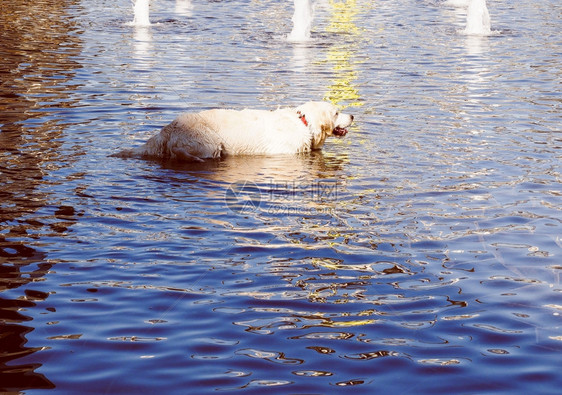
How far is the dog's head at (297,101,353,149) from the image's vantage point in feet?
42.2

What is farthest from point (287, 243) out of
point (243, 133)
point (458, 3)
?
point (458, 3)

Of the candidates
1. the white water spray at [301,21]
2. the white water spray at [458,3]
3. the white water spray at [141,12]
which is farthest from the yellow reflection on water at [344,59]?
the white water spray at [141,12]

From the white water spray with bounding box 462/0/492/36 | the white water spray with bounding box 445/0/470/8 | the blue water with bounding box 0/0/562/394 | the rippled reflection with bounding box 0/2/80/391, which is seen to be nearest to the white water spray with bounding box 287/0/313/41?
the white water spray with bounding box 462/0/492/36

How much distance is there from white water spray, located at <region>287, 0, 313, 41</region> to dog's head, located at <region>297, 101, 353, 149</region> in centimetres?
Result: 1261

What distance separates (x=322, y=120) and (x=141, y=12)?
16831 millimetres

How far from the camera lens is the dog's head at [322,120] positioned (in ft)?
42.2

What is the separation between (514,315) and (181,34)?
2058 centimetres

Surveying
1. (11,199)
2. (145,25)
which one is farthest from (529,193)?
(145,25)

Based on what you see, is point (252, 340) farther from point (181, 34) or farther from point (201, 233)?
point (181, 34)

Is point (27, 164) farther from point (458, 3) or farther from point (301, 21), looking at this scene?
point (458, 3)

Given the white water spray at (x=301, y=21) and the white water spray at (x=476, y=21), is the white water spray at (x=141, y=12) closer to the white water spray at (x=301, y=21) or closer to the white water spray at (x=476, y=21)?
the white water spray at (x=301, y=21)

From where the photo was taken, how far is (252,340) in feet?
20.5

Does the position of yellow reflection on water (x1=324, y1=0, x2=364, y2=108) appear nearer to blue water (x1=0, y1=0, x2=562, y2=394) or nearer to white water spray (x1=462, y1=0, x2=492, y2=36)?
blue water (x1=0, y1=0, x2=562, y2=394)

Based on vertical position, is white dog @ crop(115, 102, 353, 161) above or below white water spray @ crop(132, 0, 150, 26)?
below
